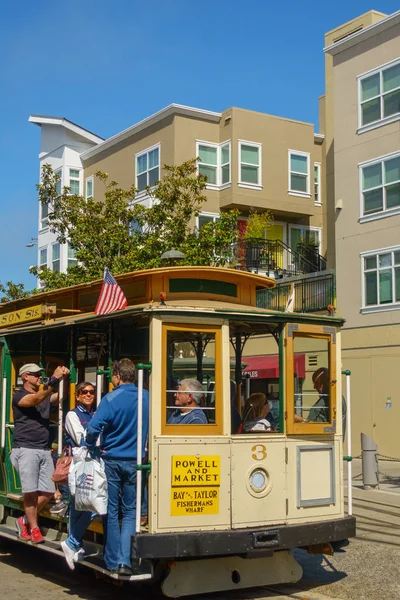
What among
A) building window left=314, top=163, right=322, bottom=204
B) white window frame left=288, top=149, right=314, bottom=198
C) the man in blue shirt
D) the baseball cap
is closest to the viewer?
the man in blue shirt

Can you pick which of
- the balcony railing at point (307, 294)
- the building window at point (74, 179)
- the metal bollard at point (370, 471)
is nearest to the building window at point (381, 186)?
the balcony railing at point (307, 294)

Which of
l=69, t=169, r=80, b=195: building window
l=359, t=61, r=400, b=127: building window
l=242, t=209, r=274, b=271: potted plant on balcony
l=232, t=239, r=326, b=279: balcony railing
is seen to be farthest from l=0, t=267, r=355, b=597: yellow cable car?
l=69, t=169, r=80, b=195: building window

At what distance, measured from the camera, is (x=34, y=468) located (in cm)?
876

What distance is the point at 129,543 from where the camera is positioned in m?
7.05

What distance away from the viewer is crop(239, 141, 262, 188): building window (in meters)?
32.2

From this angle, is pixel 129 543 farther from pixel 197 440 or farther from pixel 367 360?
pixel 367 360

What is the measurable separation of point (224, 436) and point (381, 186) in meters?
19.8

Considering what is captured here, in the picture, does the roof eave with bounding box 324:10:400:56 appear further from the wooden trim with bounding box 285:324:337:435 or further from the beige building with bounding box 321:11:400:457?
the wooden trim with bounding box 285:324:337:435

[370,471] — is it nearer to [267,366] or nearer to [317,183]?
[267,366]

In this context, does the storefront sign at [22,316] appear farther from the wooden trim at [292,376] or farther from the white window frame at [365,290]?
the white window frame at [365,290]

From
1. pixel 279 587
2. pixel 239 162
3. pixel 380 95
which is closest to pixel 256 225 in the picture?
pixel 239 162

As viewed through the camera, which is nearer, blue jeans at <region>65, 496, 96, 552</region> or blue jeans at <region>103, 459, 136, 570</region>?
blue jeans at <region>103, 459, 136, 570</region>

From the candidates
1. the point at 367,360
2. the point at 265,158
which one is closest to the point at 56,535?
the point at 367,360

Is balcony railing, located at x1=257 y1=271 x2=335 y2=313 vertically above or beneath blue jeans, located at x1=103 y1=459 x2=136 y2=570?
above
